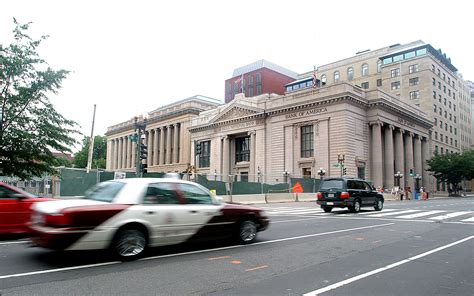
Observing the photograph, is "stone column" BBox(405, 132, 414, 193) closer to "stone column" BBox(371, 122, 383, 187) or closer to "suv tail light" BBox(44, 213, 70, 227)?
"stone column" BBox(371, 122, 383, 187)

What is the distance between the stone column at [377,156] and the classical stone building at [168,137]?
38575mm

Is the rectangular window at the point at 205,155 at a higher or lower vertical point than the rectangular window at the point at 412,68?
lower

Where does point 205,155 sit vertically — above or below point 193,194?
above

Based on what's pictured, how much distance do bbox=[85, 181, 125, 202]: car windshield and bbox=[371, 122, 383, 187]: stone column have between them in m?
51.6

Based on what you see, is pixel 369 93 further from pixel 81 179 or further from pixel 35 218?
pixel 35 218

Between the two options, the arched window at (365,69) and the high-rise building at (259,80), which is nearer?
the arched window at (365,69)

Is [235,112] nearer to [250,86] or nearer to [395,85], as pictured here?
[250,86]

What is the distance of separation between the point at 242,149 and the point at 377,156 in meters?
23.3

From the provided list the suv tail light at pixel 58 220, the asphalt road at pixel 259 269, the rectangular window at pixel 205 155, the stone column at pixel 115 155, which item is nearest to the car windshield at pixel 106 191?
the suv tail light at pixel 58 220

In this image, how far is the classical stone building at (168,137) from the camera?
8288 centimetres

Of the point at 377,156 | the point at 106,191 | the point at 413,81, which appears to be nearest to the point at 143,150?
the point at 106,191

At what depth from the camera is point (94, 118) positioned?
36.2 m

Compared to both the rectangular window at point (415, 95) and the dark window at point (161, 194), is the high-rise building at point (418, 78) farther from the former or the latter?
the dark window at point (161, 194)

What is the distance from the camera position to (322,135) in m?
52.3
